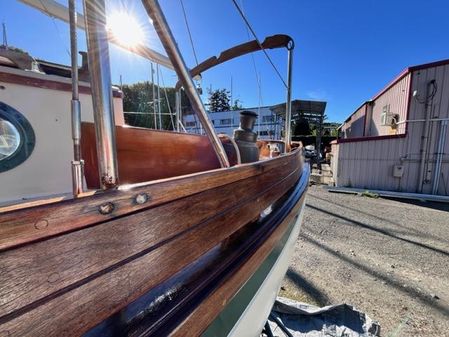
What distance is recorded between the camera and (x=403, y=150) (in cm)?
716

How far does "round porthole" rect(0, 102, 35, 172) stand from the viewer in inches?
56.9

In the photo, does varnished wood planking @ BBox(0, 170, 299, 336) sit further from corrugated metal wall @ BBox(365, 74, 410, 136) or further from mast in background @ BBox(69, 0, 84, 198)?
corrugated metal wall @ BBox(365, 74, 410, 136)

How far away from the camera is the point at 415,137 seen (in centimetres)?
696

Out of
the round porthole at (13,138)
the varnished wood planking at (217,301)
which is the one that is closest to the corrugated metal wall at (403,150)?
the varnished wood planking at (217,301)

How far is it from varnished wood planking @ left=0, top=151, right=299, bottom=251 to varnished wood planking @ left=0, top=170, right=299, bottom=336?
0.38 ft

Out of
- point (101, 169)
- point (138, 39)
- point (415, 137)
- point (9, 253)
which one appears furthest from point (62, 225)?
point (415, 137)

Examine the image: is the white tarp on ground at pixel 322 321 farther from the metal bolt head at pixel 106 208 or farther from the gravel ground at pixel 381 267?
the metal bolt head at pixel 106 208

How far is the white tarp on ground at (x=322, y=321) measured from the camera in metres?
2.09

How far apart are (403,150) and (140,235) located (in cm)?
854

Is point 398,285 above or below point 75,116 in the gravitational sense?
below

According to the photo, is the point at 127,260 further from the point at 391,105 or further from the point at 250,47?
the point at 391,105

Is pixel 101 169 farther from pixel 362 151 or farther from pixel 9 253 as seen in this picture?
pixel 362 151

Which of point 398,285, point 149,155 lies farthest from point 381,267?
point 149,155

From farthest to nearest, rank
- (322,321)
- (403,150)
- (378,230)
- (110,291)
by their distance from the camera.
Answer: (403,150) → (378,230) → (322,321) → (110,291)
